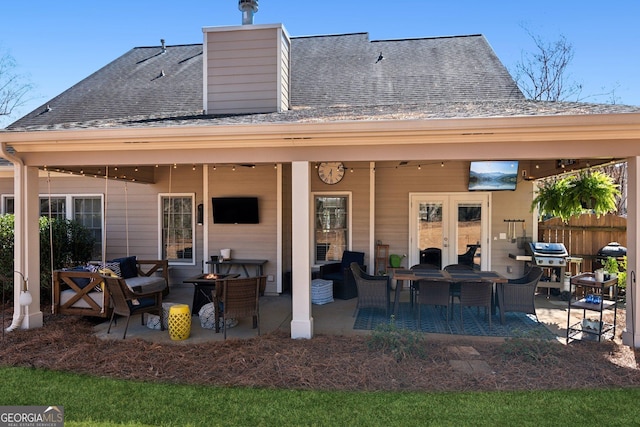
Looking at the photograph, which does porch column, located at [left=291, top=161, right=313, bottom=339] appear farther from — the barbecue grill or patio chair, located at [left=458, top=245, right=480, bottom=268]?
the barbecue grill

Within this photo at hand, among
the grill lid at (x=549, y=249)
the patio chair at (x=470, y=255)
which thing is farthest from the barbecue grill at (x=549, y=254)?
the patio chair at (x=470, y=255)

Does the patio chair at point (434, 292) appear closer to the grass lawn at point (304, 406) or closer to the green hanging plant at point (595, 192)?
the grass lawn at point (304, 406)

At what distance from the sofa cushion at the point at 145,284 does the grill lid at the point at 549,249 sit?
23.3ft

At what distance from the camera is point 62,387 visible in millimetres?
3984

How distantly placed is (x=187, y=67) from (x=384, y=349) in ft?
31.0

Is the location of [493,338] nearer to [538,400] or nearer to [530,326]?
[530,326]

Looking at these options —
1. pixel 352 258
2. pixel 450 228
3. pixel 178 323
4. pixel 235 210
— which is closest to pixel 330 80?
pixel 235 210

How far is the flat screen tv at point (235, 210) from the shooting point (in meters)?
8.57

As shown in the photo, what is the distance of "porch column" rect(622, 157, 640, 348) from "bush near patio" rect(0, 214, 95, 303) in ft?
26.9

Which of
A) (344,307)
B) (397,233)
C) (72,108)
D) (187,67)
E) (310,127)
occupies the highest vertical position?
(187,67)

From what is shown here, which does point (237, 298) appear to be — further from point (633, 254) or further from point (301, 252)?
point (633, 254)

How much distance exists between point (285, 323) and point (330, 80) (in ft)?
19.6

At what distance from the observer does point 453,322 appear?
6.18 m

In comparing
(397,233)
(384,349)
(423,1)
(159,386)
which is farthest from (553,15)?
(159,386)
